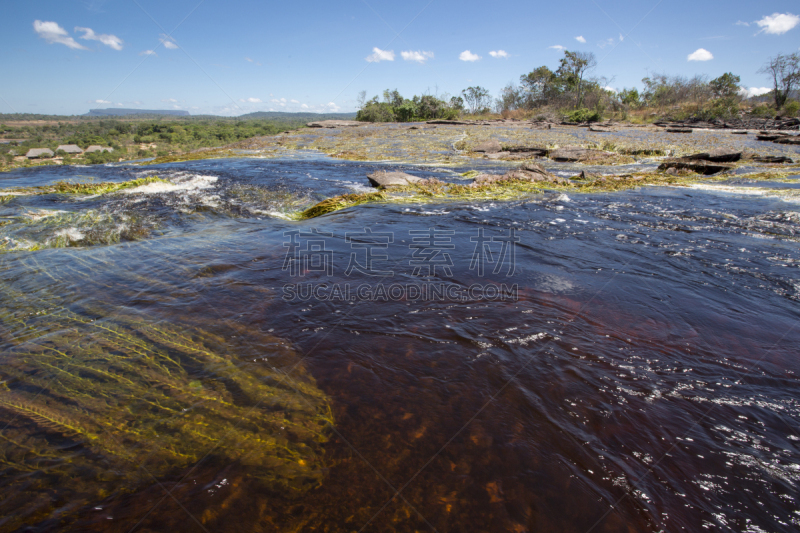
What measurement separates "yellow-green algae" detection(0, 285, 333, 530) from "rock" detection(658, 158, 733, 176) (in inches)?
670

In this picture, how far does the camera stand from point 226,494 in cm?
175

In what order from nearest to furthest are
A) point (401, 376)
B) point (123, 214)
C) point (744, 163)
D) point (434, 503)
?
point (434, 503)
point (401, 376)
point (123, 214)
point (744, 163)

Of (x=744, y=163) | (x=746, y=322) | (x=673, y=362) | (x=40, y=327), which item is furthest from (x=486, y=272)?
(x=744, y=163)

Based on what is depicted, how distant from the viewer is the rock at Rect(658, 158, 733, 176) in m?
12.8

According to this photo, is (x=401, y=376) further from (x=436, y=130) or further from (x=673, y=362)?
(x=436, y=130)

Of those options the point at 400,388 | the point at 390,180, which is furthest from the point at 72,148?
the point at 400,388

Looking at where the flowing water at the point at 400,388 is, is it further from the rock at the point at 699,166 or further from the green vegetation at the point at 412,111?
the green vegetation at the point at 412,111

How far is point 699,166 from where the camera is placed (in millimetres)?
13141

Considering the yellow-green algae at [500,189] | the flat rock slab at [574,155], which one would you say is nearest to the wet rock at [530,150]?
the flat rock slab at [574,155]

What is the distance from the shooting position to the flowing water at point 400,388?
1.72 m

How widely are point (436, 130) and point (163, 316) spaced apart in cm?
3378

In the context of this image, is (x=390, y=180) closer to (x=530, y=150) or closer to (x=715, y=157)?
(x=530, y=150)

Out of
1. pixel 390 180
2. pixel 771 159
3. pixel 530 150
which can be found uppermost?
pixel 530 150

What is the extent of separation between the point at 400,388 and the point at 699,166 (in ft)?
56.0
